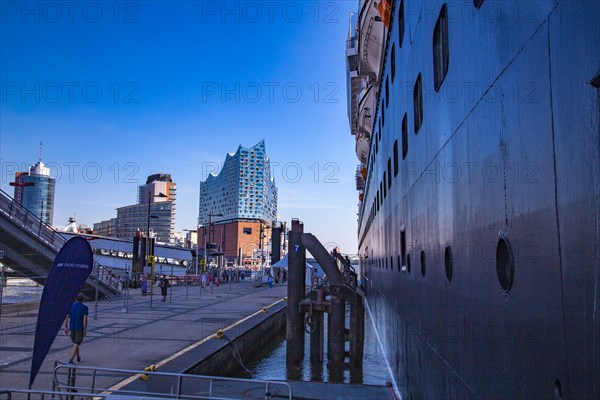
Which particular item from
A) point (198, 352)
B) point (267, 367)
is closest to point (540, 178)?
point (198, 352)

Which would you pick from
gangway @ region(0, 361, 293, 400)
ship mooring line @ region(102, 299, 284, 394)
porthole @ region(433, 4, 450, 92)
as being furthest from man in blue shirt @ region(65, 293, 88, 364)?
porthole @ region(433, 4, 450, 92)

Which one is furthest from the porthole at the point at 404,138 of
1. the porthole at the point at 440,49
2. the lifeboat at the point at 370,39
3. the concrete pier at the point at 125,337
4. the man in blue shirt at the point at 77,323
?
the lifeboat at the point at 370,39

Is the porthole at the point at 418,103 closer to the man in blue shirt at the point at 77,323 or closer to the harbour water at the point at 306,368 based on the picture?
the man in blue shirt at the point at 77,323

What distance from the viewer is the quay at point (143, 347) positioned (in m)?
9.66

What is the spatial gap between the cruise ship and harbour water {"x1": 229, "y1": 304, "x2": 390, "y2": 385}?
23.6 feet

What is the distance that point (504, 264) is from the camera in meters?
3.87

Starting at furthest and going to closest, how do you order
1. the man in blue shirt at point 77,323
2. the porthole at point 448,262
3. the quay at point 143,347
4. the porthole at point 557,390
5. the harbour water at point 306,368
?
the harbour water at point 306,368, the man in blue shirt at point 77,323, the quay at point 143,347, the porthole at point 448,262, the porthole at point 557,390

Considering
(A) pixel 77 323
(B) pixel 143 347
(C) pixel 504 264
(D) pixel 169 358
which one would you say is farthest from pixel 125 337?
(C) pixel 504 264

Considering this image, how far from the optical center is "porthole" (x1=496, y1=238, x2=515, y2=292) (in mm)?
3625

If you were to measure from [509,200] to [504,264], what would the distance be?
567mm

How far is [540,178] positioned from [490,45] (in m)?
1.69

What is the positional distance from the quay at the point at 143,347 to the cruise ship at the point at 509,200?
440 cm

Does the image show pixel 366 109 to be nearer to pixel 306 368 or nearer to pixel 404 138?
pixel 306 368

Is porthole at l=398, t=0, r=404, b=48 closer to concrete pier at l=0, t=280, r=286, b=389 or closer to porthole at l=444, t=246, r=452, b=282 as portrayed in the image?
porthole at l=444, t=246, r=452, b=282
